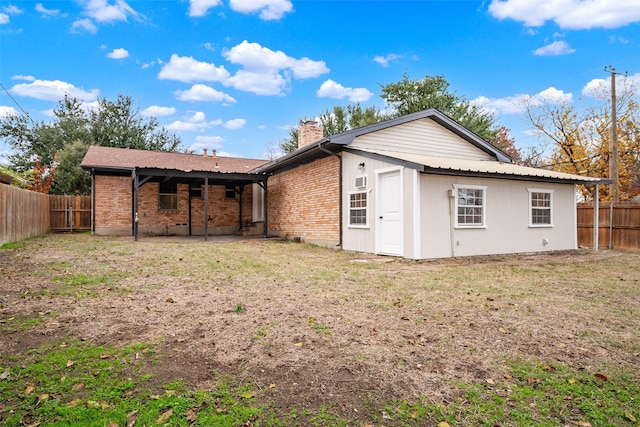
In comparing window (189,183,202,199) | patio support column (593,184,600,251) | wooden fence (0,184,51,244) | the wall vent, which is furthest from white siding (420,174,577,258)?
window (189,183,202,199)

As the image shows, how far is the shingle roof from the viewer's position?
16719mm

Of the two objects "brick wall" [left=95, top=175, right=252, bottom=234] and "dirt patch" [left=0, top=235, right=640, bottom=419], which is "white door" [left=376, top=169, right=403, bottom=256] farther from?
"brick wall" [left=95, top=175, right=252, bottom=234]

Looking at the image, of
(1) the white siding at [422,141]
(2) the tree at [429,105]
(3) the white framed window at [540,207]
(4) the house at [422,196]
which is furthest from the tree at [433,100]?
(3) the white framed window at [540,207]

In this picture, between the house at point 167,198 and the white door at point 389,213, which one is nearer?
the white door at point 389,213

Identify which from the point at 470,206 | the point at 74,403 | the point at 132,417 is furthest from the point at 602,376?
the point at 470,206

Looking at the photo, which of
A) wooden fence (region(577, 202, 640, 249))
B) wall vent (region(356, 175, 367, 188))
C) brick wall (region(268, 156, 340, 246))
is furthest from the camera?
wooden fence (region(577, 202, 640, 249))

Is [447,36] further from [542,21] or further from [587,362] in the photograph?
[587,362]

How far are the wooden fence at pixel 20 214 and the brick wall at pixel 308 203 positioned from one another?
354 inches

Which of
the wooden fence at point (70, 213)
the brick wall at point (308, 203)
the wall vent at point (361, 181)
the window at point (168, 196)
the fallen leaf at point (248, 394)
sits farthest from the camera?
the wooden fence at point (70, 213)

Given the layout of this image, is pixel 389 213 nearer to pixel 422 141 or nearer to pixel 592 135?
pixel 422 141

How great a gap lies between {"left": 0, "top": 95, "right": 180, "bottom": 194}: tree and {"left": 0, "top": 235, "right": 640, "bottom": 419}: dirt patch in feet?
83.7

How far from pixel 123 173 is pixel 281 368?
56.2 feet

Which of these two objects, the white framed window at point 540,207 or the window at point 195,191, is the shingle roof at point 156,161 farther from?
the white framed window at point 540,207

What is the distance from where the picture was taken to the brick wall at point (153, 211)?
17.1 m
